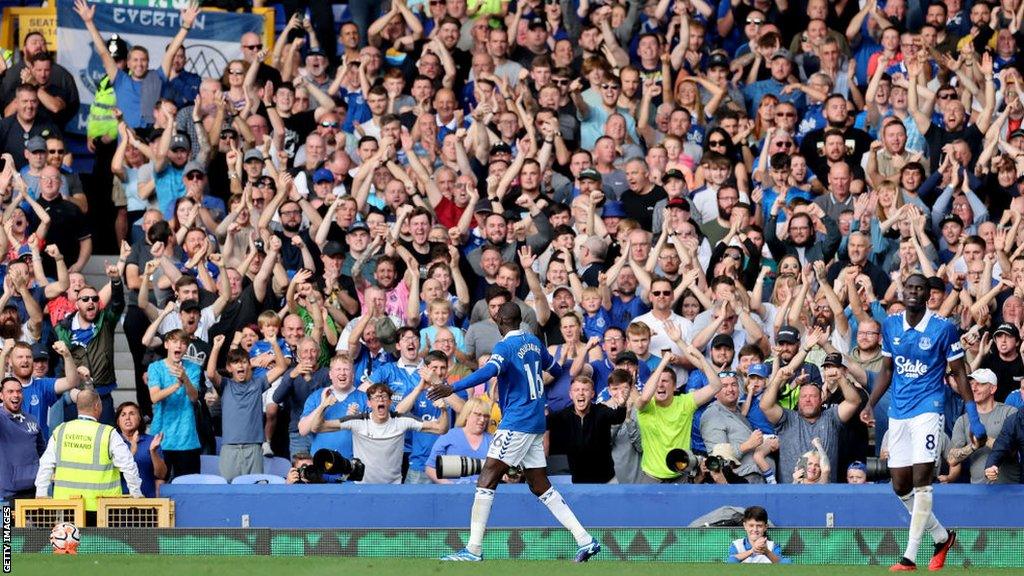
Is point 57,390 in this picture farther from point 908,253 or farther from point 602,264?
point 908,253

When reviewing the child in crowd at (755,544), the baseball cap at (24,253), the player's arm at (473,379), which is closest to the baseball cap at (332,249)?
the baseball cap at (24,253)

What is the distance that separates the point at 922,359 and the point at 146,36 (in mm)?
12305

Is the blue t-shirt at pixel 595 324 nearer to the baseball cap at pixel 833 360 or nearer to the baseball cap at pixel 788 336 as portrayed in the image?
the baseball cap at pixel 788 336

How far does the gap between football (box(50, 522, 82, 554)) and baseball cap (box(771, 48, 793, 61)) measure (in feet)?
34.0

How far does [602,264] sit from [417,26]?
516 centimetres

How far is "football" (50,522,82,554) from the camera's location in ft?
46.9

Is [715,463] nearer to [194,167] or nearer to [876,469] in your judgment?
[876,469]

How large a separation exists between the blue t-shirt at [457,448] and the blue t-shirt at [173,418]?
2.19 meters

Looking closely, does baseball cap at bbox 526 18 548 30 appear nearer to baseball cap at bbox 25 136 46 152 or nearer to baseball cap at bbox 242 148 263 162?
baseball cap at bbox 242 148 263 162

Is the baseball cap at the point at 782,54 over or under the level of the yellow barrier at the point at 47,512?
over

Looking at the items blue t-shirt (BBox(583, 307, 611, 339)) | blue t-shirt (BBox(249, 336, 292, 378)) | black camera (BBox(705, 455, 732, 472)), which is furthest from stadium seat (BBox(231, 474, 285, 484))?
black camera (BBox(705, 455, 732, 472))

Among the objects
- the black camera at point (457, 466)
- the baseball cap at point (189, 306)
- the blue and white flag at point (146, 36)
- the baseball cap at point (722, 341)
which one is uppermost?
the blue and white flag at point (146, 36)

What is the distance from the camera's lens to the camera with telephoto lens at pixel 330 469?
51.9ft

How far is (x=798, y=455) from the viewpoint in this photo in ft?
52.7
